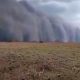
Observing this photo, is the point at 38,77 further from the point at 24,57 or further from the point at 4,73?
the point at 24,57

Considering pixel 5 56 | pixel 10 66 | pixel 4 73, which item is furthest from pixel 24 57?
pixel 4 73

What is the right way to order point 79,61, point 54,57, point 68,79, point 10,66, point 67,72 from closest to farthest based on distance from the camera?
1. point 68,79
2. point 67,72
3. point 10,66
4. point 79,61
5. point 54,57

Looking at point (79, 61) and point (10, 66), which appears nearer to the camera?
point (10, 66)

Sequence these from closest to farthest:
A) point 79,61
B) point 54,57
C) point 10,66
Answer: point 10,66, point 79,61, point 54,57

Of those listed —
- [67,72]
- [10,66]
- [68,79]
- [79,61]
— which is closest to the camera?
[68,79]

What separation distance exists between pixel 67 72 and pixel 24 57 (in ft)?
15.0

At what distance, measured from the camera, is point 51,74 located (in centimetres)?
1374

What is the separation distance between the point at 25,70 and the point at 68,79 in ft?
9.20

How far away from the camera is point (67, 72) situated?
1397 cm

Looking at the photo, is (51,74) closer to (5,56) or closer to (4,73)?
(4,73)

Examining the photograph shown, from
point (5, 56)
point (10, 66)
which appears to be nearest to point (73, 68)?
point (10, 66)

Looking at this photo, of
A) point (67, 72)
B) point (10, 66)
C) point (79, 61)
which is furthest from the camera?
point (79, 61)

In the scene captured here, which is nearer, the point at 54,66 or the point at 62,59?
the point at 54,66

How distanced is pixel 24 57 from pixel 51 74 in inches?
170
